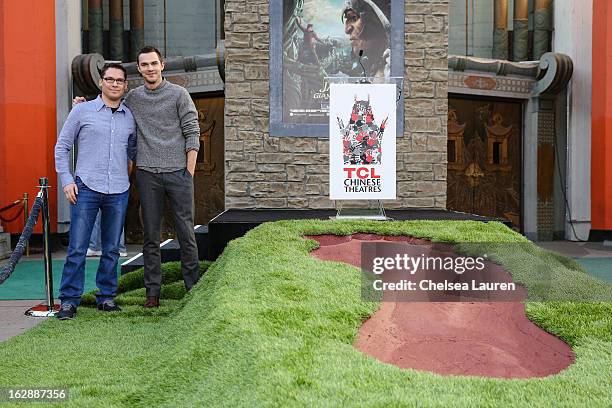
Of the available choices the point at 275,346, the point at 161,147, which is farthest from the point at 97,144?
the point at 275,346

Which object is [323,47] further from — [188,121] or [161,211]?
[161,211]

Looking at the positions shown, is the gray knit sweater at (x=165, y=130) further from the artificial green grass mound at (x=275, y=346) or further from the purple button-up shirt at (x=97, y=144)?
the artificial green grass mound at (x=275, y=346)

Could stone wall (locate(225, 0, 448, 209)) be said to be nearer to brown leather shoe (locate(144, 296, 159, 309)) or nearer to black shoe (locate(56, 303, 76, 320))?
brown leather shoe (locate(144, 296, 159, 309))

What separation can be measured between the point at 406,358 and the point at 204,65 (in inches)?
355

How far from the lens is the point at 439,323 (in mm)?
3197

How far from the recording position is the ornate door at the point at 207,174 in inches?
458

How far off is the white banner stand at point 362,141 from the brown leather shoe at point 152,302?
5.23ft

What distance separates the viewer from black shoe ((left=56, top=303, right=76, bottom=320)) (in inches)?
169

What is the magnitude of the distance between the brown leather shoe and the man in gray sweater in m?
0.33

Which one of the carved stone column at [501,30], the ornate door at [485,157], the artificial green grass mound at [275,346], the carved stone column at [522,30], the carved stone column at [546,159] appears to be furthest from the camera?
the carved stone column at [501,30]

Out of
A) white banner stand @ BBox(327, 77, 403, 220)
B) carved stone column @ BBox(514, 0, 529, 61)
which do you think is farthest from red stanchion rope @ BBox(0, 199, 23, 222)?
carved stone column @ BBox(514, 0, 529, 61)

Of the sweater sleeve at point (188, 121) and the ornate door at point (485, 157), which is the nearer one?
the sweater sleeve at point (188, 121)

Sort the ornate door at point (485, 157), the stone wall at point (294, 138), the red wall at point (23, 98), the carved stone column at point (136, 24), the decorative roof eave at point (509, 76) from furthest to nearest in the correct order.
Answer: the carved stone column at point (136, 24), the ornate door at point (485, 157), the decorative roof eave at point (509, 76), the red wall at point (23, 98), the stone wall at point (294, 138)

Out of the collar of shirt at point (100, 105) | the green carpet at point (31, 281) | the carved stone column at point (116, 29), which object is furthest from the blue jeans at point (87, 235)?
the carved stone column at point (116, 29)
